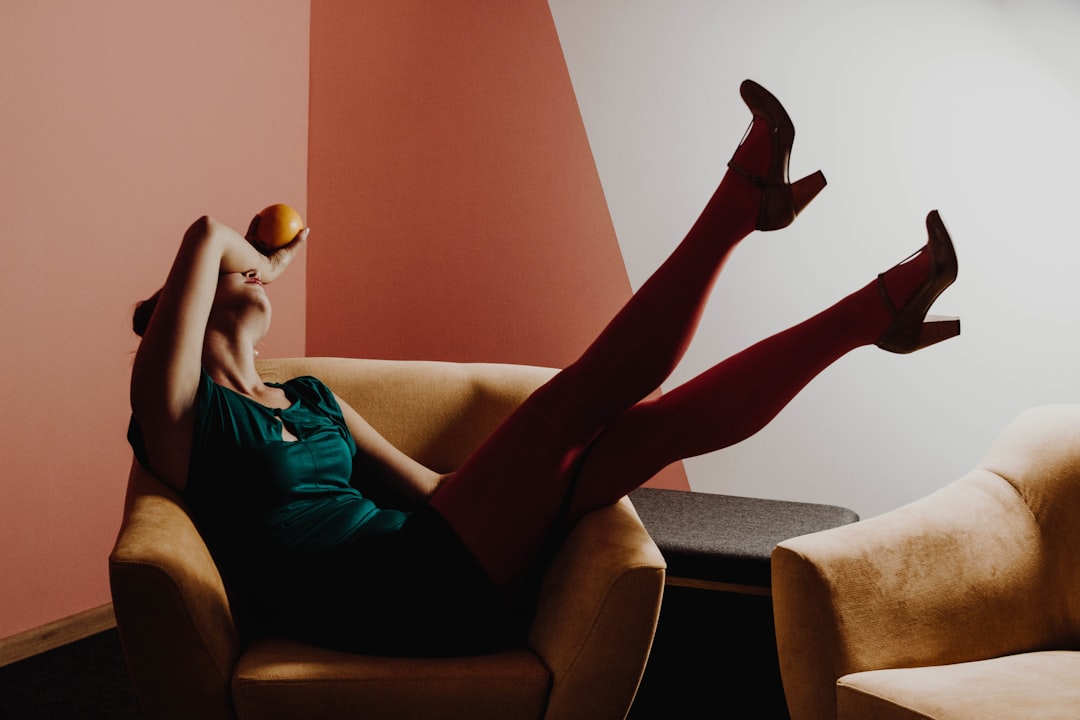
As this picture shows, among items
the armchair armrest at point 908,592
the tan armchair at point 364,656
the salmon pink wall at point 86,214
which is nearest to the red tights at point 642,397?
the tan armchair at point 364,656

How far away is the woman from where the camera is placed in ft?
5.17

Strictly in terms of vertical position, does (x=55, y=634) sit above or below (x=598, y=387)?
below

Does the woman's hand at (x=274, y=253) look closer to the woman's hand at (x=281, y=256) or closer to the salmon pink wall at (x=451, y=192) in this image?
the woman's hand at (x=281, y=256)

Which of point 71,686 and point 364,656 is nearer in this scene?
point 364,656

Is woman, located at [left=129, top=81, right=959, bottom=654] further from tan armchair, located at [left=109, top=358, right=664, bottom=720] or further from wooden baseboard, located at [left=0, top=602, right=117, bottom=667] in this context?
wooden baseboard, located at [left=0, top=602, right=117, bottom=667]

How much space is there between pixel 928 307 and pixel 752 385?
12.2 inches

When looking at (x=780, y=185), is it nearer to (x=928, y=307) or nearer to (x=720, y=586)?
(x=928, y=307)

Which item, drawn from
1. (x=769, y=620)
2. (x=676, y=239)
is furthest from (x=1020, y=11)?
(x=769, y=620)

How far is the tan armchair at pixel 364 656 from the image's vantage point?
1.43m

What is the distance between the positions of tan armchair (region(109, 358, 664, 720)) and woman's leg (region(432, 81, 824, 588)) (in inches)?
4.7

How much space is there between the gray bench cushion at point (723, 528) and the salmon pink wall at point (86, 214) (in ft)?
5.00

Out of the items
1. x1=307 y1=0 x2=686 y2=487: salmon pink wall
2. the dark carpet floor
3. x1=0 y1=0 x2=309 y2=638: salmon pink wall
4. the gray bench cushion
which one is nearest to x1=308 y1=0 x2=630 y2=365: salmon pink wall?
x1=307 y1=0 x2=686 y2=487: salmon pink wall

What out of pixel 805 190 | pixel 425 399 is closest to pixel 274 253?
pixel 425 399

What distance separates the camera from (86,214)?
2623 millimetres
